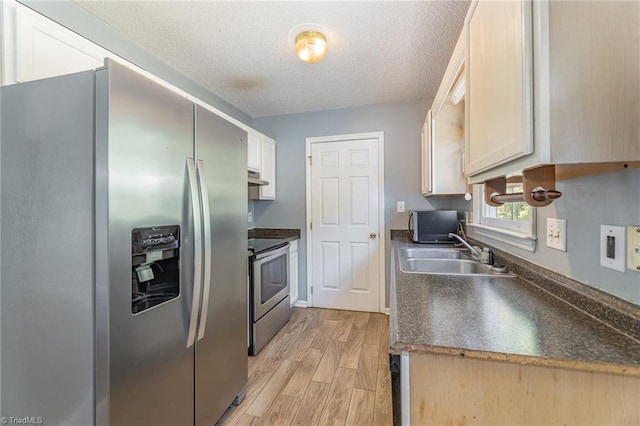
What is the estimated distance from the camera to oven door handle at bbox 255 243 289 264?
2.17 m

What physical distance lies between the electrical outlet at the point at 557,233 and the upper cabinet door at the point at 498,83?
0.36 m

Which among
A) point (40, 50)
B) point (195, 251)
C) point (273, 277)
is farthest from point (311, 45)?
point (273, 277)

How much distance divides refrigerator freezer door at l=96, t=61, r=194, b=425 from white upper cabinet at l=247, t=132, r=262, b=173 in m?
1.45

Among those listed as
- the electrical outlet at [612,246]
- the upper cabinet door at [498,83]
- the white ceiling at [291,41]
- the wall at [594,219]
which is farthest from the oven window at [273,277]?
the electrical outlet at [612,246]

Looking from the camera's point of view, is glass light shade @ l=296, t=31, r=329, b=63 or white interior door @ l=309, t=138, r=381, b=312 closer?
glass light shade @ l=296, t=31, r=329, b=63

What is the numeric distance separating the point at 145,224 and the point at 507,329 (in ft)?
4.10

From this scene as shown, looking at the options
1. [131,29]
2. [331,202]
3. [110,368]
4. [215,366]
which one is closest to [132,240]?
[110,368]

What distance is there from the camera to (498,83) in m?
0.78

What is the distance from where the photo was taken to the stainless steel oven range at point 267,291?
6.99 feet

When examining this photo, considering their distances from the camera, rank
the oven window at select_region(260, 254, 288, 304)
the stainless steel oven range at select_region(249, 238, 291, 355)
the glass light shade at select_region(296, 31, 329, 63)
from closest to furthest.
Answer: the glass light shade at select_region(296, 31, 329, 63) → the stainless steel oven range at select_region(249, 238, 291, 355) → the oven window at select_region(260, 254, 288, 304)

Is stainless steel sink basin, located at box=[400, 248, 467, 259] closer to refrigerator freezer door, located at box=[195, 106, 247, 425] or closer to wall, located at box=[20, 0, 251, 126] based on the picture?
refrigerator freezer door, located at box=[195, 106, 247, 425]

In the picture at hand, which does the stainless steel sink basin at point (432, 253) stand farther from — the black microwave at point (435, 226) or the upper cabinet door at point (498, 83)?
the upper cabinet door at point (498, 83)

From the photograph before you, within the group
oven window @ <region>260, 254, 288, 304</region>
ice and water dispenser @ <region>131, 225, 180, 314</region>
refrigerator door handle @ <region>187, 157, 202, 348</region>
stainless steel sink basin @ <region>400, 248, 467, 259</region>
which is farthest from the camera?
oven window @ <region>260, 254, 288, 304</region>

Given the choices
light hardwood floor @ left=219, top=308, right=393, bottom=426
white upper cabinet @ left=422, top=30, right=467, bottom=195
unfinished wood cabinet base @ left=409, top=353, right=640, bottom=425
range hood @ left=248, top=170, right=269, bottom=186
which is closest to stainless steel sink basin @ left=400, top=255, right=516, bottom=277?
white upper cabinet @ left=422, top=30, right=467, bottom=195
